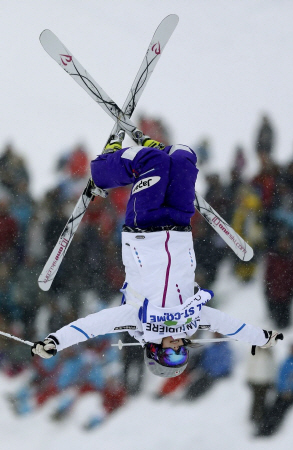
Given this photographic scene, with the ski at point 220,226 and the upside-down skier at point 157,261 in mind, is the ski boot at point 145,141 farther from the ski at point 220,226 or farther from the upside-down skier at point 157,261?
the ski at point 220,226

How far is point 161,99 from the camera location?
21.5 ft

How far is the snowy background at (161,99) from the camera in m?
6.17

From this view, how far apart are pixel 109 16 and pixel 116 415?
4219 millimetres

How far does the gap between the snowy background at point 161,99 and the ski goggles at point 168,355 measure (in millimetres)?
2242

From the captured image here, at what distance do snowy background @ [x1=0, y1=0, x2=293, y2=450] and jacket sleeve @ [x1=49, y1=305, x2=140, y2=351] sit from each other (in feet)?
7.08

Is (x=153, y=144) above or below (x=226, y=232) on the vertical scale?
above

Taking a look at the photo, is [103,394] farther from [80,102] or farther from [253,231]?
[80,102]

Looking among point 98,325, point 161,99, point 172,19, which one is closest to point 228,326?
point 98,325

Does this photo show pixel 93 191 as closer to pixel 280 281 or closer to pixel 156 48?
pixel 156 48

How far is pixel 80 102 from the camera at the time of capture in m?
6.38

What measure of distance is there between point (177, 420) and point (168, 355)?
2734 mm

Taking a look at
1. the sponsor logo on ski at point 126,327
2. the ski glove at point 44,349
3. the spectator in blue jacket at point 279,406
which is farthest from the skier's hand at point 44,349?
the spectator in blue jacket at point 279,406

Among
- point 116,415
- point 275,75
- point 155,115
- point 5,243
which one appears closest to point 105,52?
point 155,115

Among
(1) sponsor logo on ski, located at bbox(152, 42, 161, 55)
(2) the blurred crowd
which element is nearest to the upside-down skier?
(1) sponsor logo on ski, located at bbox(152, 42, 161, 55)
